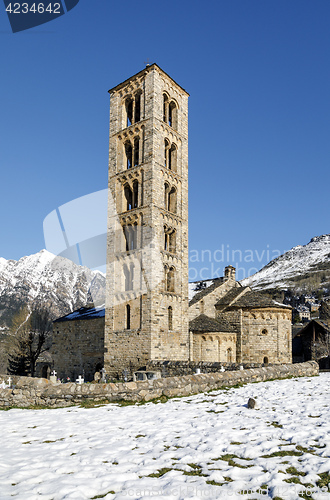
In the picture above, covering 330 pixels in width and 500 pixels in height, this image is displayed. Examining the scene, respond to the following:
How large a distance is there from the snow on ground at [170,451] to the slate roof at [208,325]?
1824cm

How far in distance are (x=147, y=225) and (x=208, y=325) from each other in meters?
9.22

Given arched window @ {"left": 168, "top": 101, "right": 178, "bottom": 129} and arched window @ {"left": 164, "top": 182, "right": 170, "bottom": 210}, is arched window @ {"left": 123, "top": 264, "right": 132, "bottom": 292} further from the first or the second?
arched window @ {"left": 168, "top": 101, "right": 178, "bottom": 129}

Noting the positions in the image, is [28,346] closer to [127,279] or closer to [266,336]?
[127,279]

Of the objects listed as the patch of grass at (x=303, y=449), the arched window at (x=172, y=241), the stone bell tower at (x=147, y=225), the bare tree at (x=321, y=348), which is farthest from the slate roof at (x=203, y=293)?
the patch of grass at (x=303, y=449)

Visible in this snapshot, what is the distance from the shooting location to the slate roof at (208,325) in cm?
3023

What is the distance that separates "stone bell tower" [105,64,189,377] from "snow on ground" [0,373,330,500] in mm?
16195

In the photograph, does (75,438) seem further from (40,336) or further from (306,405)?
(40,336)

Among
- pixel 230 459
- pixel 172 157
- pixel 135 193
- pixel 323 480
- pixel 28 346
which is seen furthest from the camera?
pixel 28 346

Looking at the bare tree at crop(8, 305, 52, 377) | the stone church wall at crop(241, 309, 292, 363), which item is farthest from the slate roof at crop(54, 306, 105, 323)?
the stone church wall at crop(241, 309, 292, 363)

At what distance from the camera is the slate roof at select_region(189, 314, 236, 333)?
99.2ft

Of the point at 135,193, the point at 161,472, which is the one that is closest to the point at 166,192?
the point at 135,193

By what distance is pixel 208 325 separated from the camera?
3086 cm

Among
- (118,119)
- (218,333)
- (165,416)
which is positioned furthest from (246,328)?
(165,416)

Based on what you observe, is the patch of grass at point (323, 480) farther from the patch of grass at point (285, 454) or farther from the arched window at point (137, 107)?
the arched window at point (137, 107)
